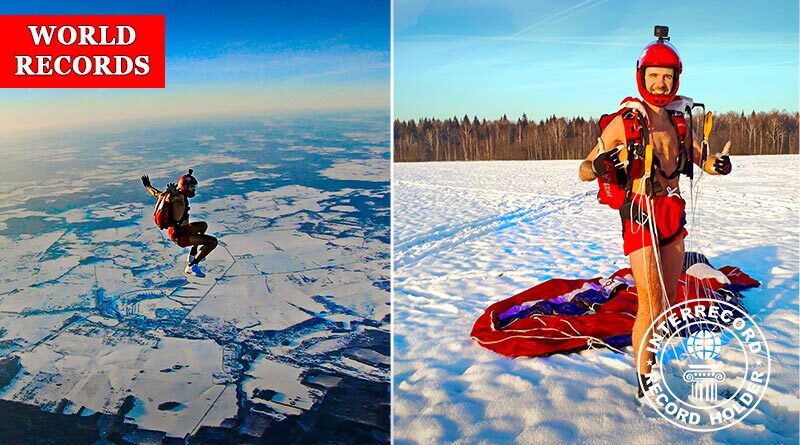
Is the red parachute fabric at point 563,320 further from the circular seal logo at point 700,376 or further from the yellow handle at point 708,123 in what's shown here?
the yellow handle at point 708,123

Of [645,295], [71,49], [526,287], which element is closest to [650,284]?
[645,295]

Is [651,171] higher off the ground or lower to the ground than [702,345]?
higher

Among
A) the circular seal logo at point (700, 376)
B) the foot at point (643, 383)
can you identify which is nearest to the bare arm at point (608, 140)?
the circular seal logo at point (700, 376)

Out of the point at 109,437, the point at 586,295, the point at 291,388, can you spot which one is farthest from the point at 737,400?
the point at 109,437

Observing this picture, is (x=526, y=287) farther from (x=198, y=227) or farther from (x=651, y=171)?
(x=198, y=227)

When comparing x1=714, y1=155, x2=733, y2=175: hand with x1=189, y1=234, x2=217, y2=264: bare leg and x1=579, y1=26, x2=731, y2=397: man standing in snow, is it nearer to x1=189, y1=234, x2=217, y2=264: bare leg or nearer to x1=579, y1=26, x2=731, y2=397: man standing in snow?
x1=579, y1=26, x2=731, y2=397: man standing in snow

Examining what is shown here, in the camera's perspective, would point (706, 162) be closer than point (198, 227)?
Yes
